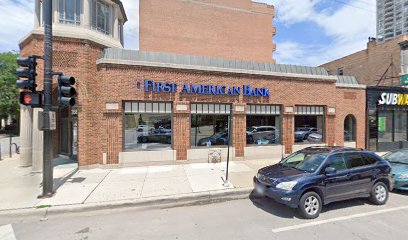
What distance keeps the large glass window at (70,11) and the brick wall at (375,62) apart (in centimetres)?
2384

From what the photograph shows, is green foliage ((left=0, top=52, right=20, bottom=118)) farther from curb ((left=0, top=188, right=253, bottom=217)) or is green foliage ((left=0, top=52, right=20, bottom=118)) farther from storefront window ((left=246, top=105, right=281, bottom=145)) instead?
storefront window ((left=246, top=105, right=281, bottom=145))

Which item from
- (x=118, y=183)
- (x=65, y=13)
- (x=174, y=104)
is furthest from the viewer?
(x=174, y=104)

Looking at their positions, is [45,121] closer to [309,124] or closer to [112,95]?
[112,95]

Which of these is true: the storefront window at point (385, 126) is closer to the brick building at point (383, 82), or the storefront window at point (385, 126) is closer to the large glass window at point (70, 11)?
the brick building at point (383, 82)

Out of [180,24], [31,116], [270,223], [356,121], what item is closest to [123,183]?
[270,223]

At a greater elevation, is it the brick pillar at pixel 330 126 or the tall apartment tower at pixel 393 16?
the tall apartment tower at pixel 393 16

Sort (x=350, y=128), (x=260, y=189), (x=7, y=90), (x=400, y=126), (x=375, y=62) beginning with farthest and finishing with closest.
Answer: (x=7, y=90), (x=375, y=62), (x=400, y=126), (x=350, y=128), (x=260, y=189)

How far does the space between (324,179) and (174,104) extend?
277 inches

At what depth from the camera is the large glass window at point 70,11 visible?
1041 centimetres

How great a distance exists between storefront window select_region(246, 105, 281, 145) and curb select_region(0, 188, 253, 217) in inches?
214

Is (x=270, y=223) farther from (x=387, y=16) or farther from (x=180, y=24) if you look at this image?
(x=387, y=16)

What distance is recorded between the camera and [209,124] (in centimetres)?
1151

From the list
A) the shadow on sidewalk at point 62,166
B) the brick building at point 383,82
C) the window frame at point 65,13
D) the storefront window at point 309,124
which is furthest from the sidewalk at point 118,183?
the brick building at point 383,82

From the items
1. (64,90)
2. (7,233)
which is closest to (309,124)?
(64,90)
